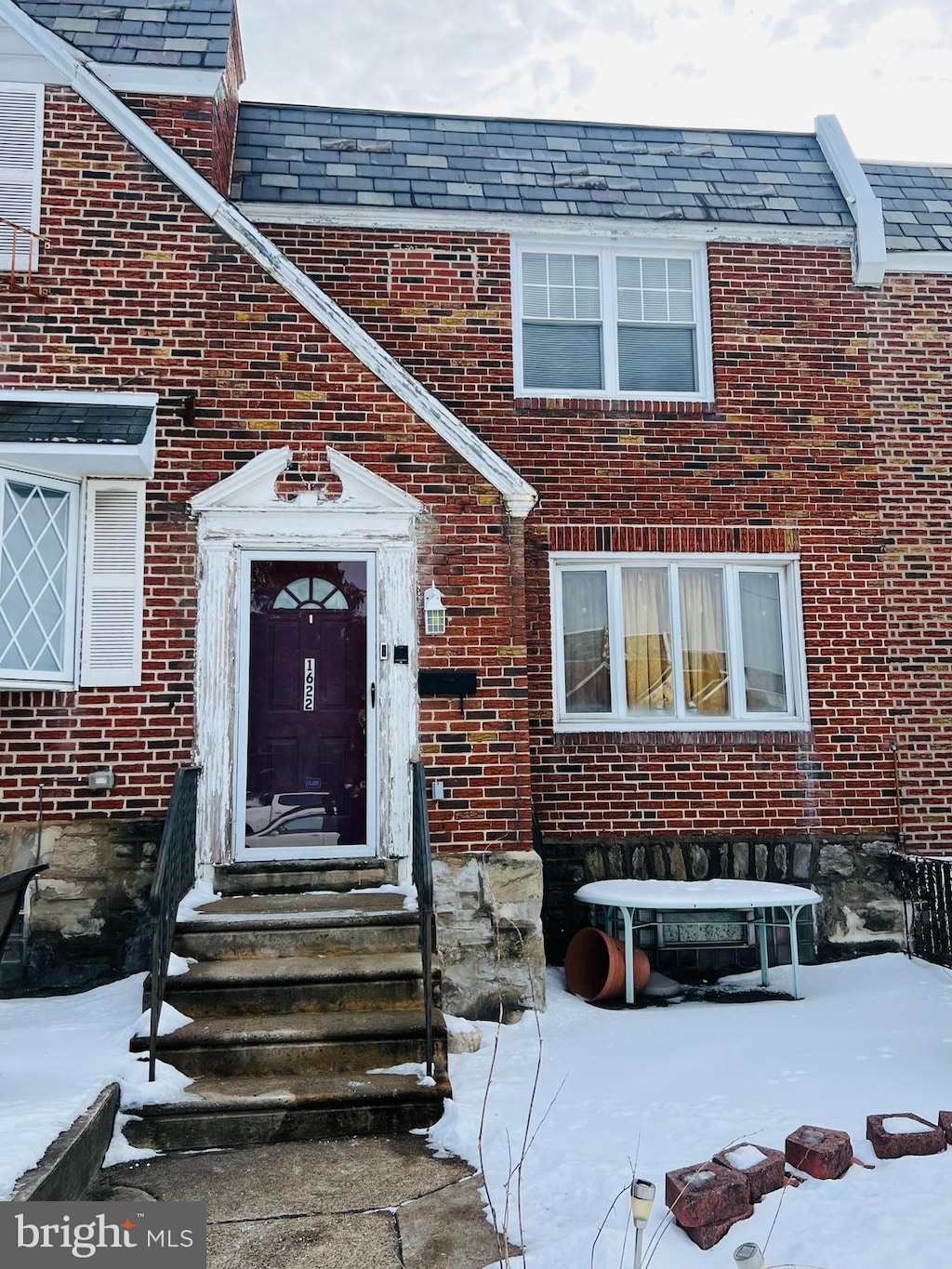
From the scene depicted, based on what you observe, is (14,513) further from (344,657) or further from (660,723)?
(660,723)

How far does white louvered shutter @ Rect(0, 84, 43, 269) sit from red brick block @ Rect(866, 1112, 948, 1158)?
7262 mm

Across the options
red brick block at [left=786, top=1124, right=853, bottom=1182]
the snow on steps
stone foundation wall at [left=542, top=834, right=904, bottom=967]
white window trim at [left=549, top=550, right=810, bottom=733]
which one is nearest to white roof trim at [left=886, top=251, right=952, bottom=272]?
white window trim at [left=549, top=550, right=810, bottom=733]

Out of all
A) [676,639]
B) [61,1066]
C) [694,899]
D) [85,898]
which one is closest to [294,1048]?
[61,1066]

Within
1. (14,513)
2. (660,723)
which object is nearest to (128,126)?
(14,513)

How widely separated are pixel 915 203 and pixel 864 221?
0.98 m

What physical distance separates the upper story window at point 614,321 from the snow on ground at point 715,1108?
16.7 ft

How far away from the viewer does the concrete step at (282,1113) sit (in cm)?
456

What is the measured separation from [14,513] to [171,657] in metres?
1.37

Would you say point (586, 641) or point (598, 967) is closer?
point (598, 967)

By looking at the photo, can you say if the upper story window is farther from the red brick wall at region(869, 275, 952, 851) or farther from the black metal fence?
the black metal fence

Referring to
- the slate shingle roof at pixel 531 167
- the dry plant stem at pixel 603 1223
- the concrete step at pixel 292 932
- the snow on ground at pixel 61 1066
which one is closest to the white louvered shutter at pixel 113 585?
the concrete step at pixel 292 932

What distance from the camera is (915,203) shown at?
365 inches

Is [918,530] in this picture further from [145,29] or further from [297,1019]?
[145,29]

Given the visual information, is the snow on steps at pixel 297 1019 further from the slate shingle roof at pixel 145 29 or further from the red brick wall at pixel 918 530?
the slate shingle roof at pixel 145 29
